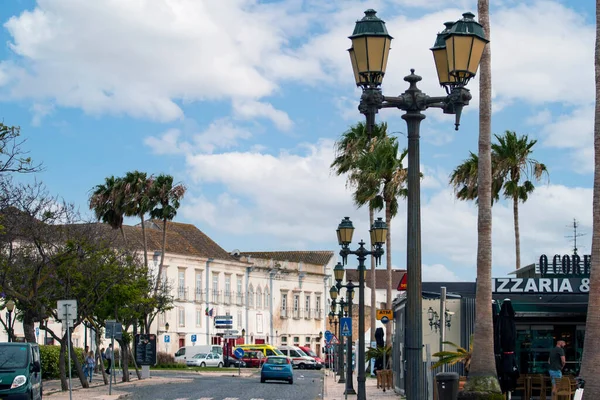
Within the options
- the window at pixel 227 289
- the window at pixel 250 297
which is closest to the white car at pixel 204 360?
the window at pixel 227 289

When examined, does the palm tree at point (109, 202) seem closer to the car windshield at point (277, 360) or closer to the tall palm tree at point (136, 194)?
the tall palm tree at point (136, 194)

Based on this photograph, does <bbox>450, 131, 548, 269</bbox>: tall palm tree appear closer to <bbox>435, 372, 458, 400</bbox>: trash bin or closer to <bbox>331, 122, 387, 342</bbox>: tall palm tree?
<bbox>331, 122, 387, 342</bbox>: tall palm tree

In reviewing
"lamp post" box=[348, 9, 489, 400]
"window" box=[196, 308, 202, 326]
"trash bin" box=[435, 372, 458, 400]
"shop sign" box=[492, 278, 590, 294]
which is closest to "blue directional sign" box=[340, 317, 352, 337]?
"shop sign" box=[492, 278, 590, 294]

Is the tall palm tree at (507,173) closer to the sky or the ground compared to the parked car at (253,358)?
closer to the sky

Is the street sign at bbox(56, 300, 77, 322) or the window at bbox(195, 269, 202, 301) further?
the window at bbox(195, 269, 202, 301)

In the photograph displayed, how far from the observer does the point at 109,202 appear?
60781 millimetres

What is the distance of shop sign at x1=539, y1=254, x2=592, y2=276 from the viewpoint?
29.0 metres

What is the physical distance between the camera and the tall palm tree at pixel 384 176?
4191cm

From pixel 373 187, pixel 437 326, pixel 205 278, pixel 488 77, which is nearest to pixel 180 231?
pixel 205 278

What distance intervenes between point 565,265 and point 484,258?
909 centimetres

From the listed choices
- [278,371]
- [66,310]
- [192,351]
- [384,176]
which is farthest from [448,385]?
[192,351]

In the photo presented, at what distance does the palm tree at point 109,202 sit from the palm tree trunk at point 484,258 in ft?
136

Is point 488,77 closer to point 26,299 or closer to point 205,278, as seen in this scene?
point 26,299

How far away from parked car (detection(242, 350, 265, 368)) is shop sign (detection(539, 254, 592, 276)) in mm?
46292
